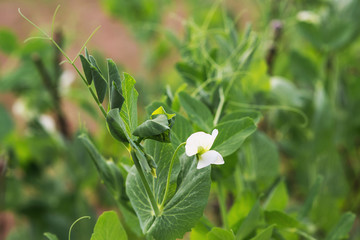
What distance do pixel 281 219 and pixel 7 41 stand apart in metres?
0.44

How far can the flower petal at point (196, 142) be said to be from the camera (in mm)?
225

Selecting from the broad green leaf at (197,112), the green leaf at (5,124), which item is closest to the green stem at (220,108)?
the broad green leaf at (197,112)

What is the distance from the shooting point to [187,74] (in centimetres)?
35

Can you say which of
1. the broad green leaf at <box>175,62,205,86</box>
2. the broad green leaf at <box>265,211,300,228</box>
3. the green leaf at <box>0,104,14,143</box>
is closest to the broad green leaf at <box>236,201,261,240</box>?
the broad green leaf at <box>265,211,300,228</box>

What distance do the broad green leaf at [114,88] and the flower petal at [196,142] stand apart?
0.04 m

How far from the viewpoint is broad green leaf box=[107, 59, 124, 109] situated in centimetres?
21

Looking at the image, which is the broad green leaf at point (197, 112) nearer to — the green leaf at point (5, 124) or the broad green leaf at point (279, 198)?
the broad green leaf at point (279, 198)

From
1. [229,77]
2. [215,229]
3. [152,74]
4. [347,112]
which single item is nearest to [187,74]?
[229,77]

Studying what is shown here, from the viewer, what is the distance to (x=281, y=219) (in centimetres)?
30

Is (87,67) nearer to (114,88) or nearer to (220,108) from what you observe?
(114,88)

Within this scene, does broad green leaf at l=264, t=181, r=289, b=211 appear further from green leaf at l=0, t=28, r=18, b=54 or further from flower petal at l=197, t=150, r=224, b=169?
green leaf at l=0, t=28, r=18, b=54

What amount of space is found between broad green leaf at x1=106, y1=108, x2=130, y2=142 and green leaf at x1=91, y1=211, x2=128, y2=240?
56 millimetres

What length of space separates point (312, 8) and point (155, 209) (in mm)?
438

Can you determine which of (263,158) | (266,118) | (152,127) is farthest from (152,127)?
(266,118)
